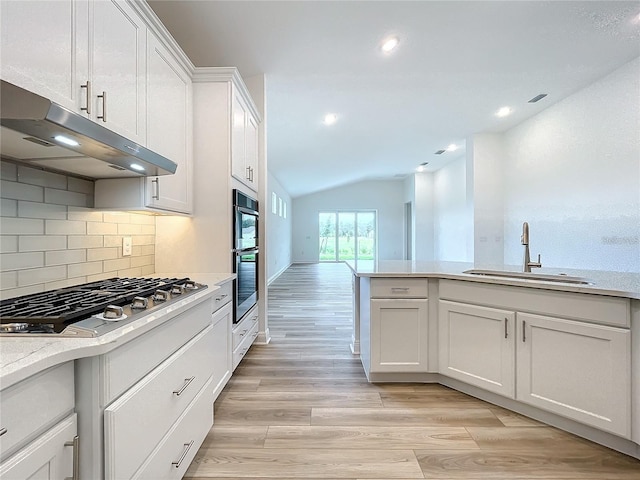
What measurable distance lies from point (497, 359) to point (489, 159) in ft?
16.8

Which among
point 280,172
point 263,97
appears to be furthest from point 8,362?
point 280,172

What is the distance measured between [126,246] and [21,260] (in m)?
0.71

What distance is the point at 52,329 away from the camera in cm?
93

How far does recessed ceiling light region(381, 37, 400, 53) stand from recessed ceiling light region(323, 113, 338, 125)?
65.8 inches

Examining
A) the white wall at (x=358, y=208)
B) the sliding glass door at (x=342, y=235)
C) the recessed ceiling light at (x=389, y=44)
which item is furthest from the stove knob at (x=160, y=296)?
the sliding glass door at (x=342, y=235)

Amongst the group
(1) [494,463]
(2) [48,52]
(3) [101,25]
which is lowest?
(1) [494,463]

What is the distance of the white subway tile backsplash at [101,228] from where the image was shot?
1.81 m

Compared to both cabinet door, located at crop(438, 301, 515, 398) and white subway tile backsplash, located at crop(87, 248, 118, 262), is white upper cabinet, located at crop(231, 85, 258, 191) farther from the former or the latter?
cabinet door, located at crop(438, 301, 515, 398)

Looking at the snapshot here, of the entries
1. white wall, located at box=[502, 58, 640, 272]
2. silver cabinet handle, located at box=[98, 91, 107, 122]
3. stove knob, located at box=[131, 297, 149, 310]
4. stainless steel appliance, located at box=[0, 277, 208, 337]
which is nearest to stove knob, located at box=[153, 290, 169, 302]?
stainless steel appliance, located at box=[0, 277, 208, 337]

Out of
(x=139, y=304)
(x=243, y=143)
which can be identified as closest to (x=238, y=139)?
(x=243, y=143)

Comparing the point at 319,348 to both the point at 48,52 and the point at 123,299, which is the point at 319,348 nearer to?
the point at 123,299

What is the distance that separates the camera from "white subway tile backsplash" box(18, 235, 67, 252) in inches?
55.0

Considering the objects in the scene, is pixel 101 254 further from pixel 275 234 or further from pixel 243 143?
pixel 275 234

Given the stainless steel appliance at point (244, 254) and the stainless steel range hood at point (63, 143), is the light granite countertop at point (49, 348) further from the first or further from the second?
the stainless steel appliance at point (244, 254)
